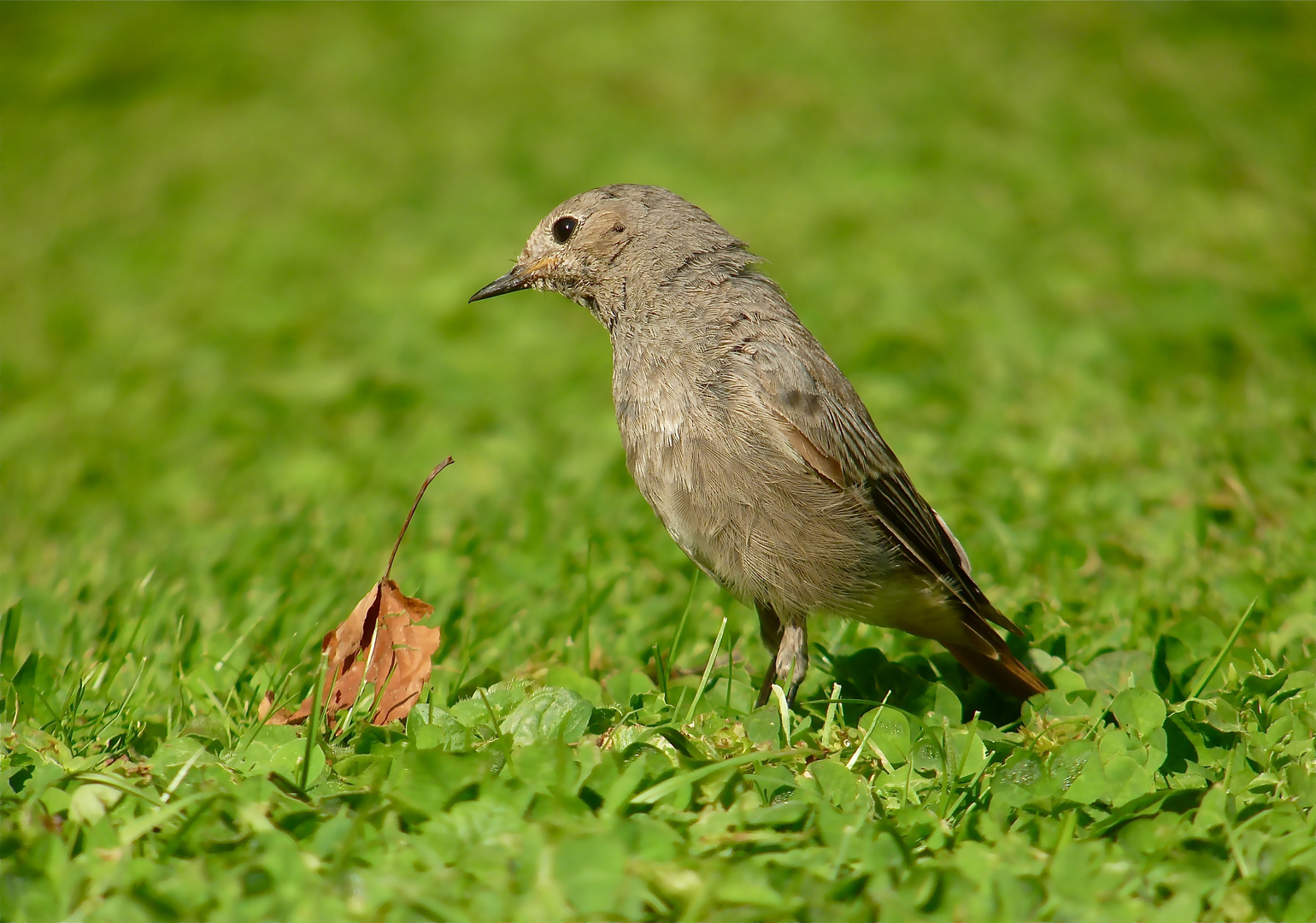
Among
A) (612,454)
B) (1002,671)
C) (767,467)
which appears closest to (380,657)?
(767,467)

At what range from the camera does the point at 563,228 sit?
4.58 metres

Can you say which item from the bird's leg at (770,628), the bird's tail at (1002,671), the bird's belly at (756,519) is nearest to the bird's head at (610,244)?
the bird's belly at (756,519)

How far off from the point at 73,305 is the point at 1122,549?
7631mm

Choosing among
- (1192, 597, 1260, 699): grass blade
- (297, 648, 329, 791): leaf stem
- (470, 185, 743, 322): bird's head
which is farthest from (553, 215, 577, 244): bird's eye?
(1192, 597, 1260, 699): grass blade

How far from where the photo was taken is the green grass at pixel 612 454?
111 inches

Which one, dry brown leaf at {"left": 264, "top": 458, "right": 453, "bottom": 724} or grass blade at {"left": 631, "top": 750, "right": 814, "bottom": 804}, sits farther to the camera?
dry brown leaf at {"left": 264, "top": 458, "right": 453, "bottom": 724}

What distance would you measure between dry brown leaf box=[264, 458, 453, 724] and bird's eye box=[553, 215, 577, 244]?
4.23 ft

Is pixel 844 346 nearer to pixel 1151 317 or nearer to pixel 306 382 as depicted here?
pixel 1151 317

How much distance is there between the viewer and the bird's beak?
180 inches

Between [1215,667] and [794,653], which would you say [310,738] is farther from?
[1215,667]

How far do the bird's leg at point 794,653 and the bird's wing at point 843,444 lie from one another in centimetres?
49

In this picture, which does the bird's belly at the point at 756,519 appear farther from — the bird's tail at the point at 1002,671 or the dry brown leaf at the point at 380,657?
the dry brown leaf at the point at 380,657

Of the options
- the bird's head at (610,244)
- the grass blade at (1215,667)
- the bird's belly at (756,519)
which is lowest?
the grass blade at (1215,667)

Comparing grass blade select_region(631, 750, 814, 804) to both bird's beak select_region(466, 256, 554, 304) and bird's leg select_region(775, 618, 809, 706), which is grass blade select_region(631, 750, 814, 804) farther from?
bird's beak select_region(466, 256, 554, 304)
